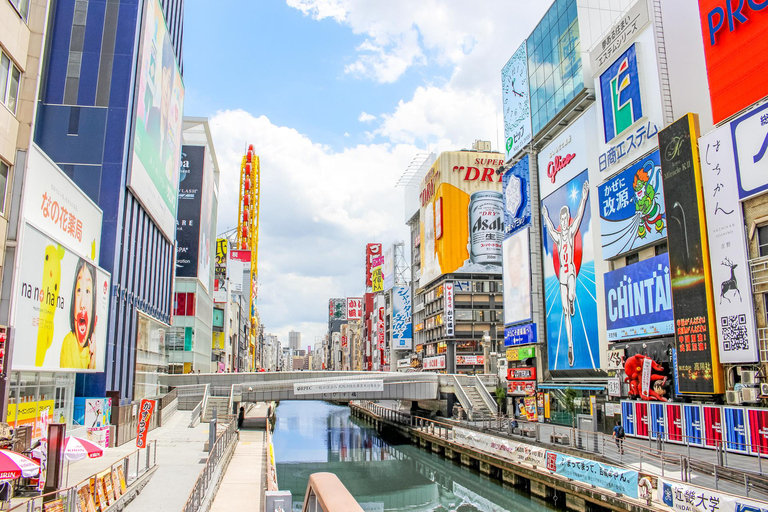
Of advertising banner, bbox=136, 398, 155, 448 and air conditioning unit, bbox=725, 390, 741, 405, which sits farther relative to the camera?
air conditioning unit, bbox=725, 390, 741, 405

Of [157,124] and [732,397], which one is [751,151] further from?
[157,124]

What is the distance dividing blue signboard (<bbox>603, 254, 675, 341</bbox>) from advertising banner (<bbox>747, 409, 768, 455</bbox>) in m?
8.52

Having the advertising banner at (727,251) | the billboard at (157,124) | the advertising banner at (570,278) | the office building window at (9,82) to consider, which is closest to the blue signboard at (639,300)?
the advertising banner at (570,278)

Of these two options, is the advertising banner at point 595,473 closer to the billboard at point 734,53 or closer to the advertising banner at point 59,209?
the billboard at point 734,53

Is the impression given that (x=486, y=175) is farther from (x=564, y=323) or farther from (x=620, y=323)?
(x=620, y=323)

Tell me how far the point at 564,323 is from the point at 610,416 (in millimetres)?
12969

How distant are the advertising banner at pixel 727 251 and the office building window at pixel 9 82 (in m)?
31.5

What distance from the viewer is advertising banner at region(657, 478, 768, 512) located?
16.8 metres

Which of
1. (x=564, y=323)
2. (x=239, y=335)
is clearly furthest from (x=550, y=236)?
(x=239, y=335)

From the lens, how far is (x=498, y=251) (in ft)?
307

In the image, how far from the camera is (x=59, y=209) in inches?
1059

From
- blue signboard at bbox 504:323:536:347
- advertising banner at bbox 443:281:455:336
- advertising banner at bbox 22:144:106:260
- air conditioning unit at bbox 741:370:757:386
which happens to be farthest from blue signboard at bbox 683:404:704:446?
advertising banner at bbox 443:281:455:336

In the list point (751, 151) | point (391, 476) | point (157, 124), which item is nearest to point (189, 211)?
point (157, 124)

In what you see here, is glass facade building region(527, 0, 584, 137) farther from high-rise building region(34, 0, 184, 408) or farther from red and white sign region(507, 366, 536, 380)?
high-rise building region(34, 0, 184, 408)
